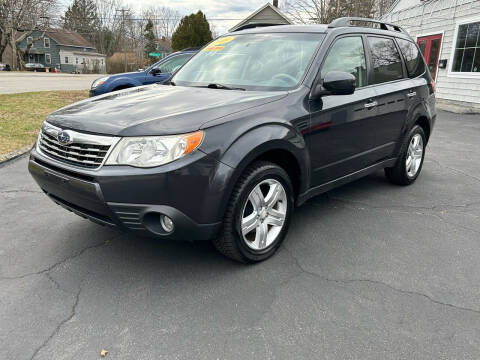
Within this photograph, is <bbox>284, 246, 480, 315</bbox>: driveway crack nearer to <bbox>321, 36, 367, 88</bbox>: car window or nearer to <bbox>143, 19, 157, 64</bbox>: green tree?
<bbox>321, 36, 367, 88</bbox>: car window

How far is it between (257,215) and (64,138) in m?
1.43

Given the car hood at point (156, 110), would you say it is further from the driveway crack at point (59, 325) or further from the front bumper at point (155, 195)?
the driveway crack at point (59, 325)

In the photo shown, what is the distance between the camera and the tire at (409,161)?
469 cm

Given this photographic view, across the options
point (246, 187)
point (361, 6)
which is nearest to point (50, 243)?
point (246, 187)

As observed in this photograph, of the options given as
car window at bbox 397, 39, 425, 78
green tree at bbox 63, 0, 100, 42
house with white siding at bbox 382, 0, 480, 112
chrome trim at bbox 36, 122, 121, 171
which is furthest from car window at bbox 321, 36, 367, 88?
green tree at bbox 63, 0, 100, 42

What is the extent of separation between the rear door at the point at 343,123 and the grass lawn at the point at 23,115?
5.12 m

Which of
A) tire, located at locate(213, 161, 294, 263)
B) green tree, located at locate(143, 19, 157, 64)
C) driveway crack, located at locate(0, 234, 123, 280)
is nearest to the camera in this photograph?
tire, located at locate(213, 161, 294, 263)

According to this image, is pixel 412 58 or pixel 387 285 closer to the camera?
pixel 387 285

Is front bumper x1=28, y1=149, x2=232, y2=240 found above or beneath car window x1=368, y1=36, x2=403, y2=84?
beneath

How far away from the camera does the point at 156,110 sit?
2.74m

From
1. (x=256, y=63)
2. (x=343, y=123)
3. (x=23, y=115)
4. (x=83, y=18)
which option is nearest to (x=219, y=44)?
(x=256, y=63)

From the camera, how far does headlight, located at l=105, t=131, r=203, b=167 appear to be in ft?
7.95

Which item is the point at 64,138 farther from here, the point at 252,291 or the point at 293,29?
the point at 293,29

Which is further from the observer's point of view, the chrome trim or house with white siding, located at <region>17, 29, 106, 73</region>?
house with white siding, located at <region>17, 29, 106, 73</region>
